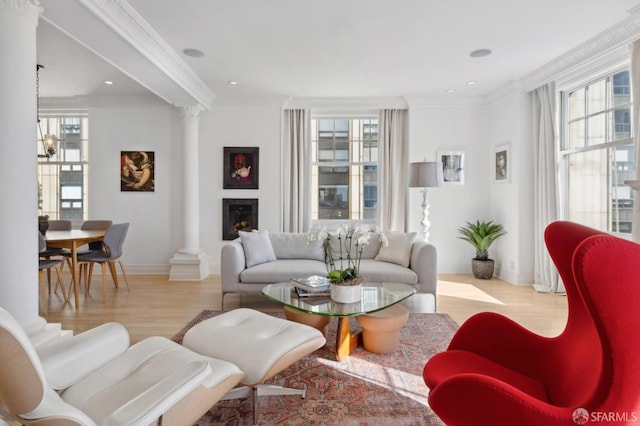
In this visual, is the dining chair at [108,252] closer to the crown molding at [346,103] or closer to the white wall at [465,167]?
the crown molding at [346,103]

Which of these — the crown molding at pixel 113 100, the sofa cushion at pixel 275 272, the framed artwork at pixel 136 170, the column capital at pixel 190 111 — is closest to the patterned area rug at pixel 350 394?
the sofa cushion at pixel 275 272

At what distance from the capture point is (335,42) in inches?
149

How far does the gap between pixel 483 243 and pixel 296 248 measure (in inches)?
106

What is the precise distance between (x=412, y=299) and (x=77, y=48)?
4.52 meters

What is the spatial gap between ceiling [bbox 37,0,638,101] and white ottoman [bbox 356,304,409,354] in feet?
8.01

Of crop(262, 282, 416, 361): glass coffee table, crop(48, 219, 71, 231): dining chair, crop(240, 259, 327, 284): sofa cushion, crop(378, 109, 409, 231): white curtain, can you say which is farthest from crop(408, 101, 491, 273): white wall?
crop(48, 219, 71, 231): dining chair

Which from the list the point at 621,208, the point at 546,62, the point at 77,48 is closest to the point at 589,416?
the point at 621,208

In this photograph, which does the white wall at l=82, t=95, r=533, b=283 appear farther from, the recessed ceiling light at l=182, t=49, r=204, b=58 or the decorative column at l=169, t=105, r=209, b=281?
the recessed ceiling light at l=182, t=49, r=204, b=58

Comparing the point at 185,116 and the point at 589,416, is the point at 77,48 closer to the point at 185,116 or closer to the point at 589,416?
the point at 185,116

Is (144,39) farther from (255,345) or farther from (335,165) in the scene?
(335,165)

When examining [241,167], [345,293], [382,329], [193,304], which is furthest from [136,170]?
[382,329]

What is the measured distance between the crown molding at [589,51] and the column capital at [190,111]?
14.6ft

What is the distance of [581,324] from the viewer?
145cm

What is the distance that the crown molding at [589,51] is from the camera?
3.37m
